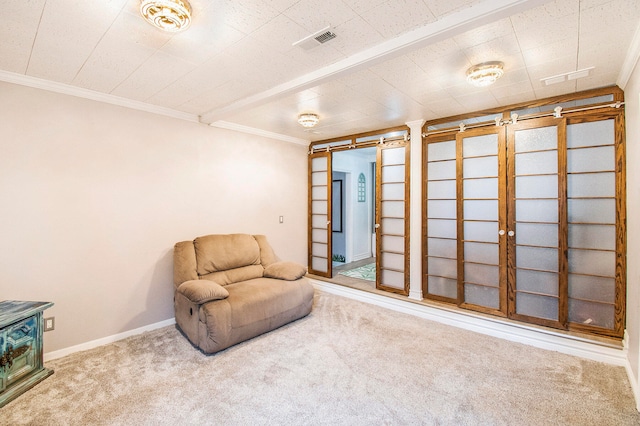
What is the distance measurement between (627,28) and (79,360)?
4.76m

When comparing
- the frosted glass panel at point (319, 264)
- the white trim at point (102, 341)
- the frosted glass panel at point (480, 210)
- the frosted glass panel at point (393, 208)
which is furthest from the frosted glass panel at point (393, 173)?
the white trim at point (102, 341)

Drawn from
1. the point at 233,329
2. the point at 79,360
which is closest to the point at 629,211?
the point at 233,329

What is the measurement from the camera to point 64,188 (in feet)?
8.72

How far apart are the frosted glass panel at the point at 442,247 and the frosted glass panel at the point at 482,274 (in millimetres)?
213

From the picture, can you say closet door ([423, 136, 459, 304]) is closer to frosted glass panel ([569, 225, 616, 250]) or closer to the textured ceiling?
the textured ceiling

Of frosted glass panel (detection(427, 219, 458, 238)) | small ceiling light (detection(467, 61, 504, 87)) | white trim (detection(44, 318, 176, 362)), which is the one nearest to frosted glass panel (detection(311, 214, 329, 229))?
frosted glass panel (detection(427, 219, 458, 238))

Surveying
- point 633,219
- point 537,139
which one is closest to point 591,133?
point 537,139

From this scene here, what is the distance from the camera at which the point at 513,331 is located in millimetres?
2934

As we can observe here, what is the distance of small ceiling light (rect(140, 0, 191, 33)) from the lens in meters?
1.51

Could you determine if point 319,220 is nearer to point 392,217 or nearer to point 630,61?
point 392,217

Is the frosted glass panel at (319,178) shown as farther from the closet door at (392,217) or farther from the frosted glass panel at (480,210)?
the frosted glass panel at (480,210)

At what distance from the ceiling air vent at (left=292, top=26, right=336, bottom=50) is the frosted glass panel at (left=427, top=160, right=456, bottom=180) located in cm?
242

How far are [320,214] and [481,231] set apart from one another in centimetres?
257

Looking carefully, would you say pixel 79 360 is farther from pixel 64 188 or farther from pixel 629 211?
pixel 629 211
